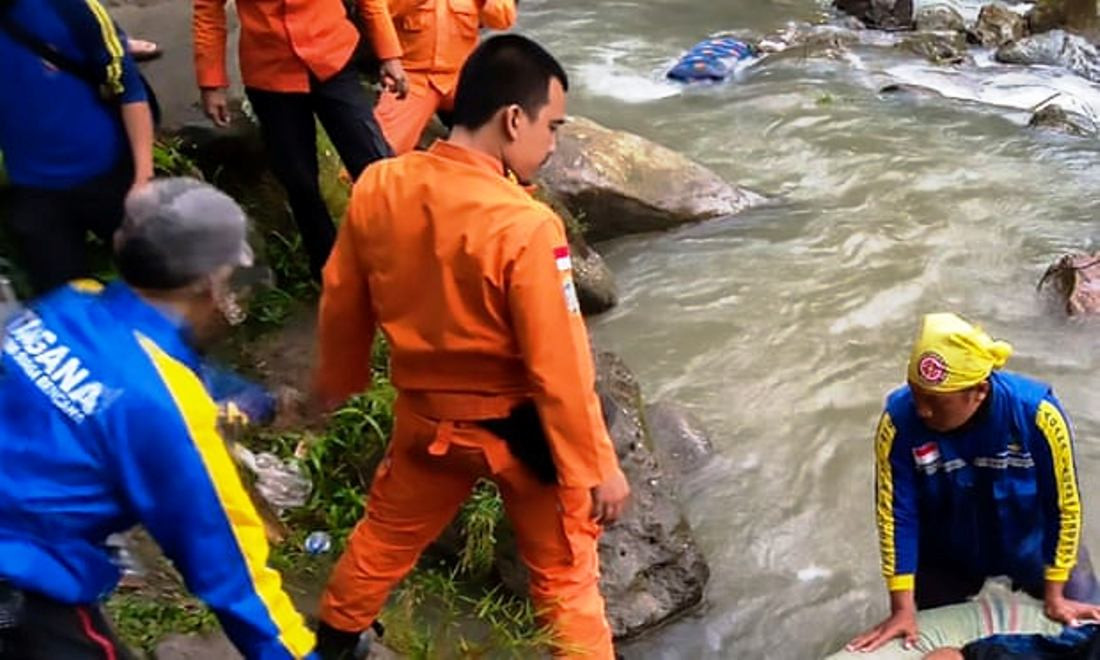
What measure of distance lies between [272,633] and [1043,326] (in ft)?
19.4

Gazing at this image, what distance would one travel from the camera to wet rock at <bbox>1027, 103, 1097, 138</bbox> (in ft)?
35.6

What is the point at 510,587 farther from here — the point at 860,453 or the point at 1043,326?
the point at 1043,326

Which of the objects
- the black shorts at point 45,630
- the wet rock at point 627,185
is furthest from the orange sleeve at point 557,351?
the wet rock at point 627,185

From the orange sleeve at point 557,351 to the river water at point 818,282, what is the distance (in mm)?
1742

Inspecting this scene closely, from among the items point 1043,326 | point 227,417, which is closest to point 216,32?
point 227,417

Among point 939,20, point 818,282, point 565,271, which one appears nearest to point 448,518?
point 565,271

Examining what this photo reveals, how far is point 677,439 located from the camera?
19.7 feet

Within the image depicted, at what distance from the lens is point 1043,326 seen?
7422 mm

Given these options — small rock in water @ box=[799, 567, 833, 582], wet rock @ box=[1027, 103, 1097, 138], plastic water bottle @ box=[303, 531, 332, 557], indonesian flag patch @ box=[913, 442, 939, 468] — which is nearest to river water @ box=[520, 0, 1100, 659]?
small rock in water @ box=[799, 567, 833, 582]

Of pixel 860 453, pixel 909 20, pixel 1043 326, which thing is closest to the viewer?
pixel 860 453

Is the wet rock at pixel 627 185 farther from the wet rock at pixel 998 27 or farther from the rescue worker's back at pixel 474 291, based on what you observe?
the wet rock at pixel 998 27

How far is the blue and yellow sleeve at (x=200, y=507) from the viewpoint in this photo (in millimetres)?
2246

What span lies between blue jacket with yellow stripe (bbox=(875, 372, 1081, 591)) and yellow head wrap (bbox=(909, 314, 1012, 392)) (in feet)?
0.49

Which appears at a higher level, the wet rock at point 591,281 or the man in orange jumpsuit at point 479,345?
the man in orange jumpsuit at point 479,345
